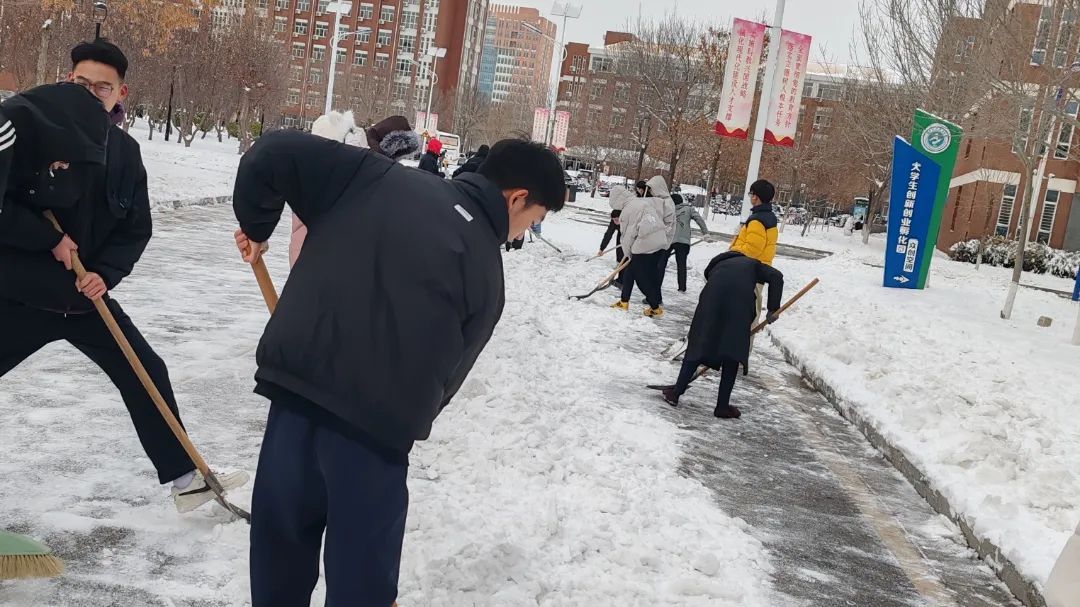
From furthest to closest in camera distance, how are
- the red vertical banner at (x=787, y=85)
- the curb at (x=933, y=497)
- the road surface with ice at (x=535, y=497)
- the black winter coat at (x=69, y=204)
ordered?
the red vertical banner at (x=787, y=85)
the curb at (x=933, y=497)
the road surface with ice at (x=535, y=497)
the black winter coat at (x=69, y=204)

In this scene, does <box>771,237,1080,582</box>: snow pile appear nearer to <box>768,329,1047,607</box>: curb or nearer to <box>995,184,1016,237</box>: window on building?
<box>768,329,1047,607</box>: curb

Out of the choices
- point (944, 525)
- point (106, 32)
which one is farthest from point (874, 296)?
point (106, 32)

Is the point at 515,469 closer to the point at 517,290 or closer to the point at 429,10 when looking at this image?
the point at 517,290

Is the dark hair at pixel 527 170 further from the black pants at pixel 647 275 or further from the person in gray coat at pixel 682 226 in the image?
the person in gray coat at pixel 682 226

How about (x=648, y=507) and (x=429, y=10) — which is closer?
(x=648, y=507)

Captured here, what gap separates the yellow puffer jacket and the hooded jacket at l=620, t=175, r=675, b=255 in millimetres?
4416

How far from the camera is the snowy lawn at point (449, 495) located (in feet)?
12.2

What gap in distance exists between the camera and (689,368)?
787 cm

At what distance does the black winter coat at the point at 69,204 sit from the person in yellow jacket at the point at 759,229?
543 cm

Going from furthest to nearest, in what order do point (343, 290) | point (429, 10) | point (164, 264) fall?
point (429, 10) < point (164, 264) < point (343, 290)

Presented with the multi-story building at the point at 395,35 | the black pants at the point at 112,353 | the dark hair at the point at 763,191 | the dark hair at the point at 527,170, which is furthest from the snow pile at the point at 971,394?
the multi-story building at the point at 395,35

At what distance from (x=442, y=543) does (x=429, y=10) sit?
119620mm

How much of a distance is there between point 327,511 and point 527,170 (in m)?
0.96

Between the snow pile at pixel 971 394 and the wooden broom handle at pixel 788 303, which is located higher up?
the wooden broom handle at pixel 788 303
